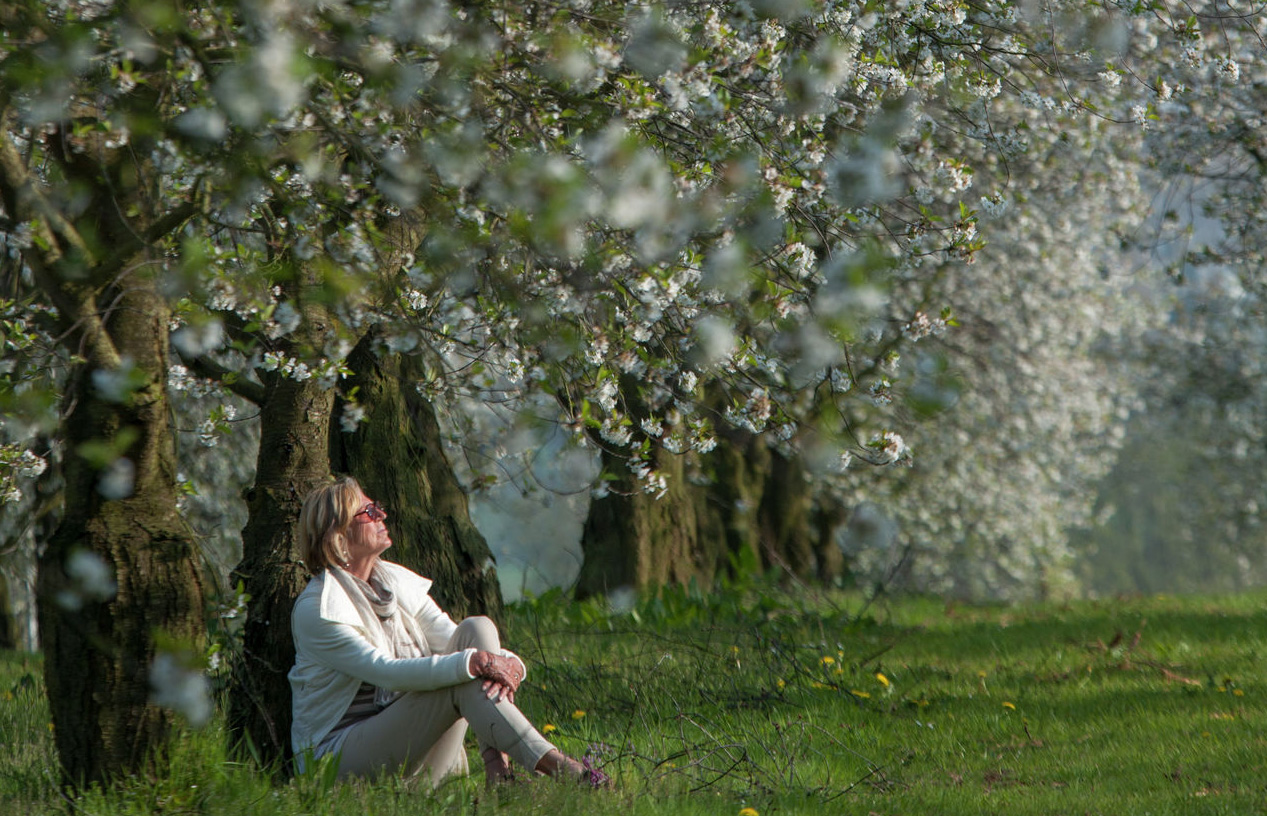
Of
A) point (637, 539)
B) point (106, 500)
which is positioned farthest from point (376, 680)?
point (637, 539)

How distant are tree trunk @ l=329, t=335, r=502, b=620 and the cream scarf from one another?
4.04 ft

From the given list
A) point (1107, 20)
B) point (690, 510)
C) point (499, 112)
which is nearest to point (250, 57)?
point (499, 112)

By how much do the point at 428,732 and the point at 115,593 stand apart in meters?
1.29

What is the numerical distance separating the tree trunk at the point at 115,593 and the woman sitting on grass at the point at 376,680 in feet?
2.06

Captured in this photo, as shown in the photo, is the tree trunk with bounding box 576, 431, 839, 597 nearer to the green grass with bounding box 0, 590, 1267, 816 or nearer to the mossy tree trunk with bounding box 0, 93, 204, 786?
the green grass with bounding box 0, 590, 1267, 816

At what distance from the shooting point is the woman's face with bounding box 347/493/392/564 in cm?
493

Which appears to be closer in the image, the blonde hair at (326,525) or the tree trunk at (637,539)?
the blonde hair at (326,525)

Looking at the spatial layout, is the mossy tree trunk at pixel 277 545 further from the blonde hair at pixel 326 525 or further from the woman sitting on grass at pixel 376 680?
the blonde hair at pixel 326 525

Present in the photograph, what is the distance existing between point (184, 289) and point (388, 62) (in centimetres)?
86

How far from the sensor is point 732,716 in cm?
612

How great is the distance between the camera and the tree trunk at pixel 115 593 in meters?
4.06

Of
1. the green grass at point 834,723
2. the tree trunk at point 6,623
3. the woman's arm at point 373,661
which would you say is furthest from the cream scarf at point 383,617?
the tree trunk at point 6,623

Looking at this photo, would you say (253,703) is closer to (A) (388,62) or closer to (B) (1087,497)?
(A) (388,62)

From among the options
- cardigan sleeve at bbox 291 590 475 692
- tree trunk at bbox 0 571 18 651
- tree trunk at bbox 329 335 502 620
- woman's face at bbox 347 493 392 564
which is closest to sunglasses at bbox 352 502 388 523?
woman's face at bbox 347 493 392 564
